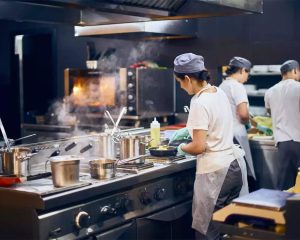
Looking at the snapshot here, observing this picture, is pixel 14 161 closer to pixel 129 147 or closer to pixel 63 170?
pixel 63 170

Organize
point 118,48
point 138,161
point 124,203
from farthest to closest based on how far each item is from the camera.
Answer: point 118,48, point 138,161, point 124,203

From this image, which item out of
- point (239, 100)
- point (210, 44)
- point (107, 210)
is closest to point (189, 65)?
point (107, 210)

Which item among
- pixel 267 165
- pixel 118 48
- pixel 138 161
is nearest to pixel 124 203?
pixel 138 161

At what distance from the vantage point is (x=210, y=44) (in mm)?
6371

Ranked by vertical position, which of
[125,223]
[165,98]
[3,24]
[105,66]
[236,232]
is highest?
[3,24]

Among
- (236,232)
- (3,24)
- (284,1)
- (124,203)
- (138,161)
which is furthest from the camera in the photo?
(3,24)

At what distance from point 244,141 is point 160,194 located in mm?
1872

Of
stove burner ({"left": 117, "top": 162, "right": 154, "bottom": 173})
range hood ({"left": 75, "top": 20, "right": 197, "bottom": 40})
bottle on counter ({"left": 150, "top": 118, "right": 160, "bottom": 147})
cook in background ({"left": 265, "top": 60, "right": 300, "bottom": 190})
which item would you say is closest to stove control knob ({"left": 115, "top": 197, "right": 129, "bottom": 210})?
stove burner ({"left": 117, "top": 162, "right": 154, "bottom": 173})

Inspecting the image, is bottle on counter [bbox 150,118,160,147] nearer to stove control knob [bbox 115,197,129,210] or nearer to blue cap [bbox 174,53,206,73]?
blue cap [bbox 174,53,206,73]

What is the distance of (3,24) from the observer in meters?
7.76

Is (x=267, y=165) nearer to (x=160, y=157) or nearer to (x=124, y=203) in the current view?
(x=160, y=157)

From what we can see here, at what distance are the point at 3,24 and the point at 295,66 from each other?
4.44 meters

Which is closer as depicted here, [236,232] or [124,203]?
[236,232]

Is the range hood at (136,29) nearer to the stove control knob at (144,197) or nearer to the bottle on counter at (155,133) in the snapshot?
the bottle on counter at (155,133)
